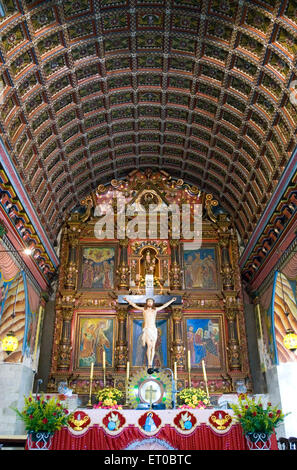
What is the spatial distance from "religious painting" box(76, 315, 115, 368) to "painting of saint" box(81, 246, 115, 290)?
1542 millimetres

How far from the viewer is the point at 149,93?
55.2 ft

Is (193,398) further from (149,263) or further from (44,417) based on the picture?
(149,263)

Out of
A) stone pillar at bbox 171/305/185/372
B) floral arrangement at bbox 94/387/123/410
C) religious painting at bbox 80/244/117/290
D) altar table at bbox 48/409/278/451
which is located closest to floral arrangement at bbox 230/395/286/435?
altar table at bbox 48/409/278/451

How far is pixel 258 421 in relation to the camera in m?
8.52

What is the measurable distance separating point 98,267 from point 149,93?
26.2 feet

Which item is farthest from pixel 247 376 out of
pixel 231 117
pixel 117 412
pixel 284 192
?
pixel 231 117

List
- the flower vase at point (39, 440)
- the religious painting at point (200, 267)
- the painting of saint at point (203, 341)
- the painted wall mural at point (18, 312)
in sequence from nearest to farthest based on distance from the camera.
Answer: the flower vase at point (39, 440) < the painted wall mural at point (18, 312) < the painting of saint at point (203, 341) < the religious painting at point (200, 267)

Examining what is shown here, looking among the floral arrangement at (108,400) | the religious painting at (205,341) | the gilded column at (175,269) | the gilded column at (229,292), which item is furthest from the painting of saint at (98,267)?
the floral arrangement at (108,400)

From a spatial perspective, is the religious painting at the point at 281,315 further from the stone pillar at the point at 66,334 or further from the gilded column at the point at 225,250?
the stone pillar at the point at 66,334

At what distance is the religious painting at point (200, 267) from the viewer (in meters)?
19.2

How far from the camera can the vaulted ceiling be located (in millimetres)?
12219

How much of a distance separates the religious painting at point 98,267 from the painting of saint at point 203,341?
4088 millimetres

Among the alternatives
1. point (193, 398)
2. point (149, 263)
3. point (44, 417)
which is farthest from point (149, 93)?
point (44, 417)

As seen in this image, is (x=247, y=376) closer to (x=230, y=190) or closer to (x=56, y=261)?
(x=230, y=190)
